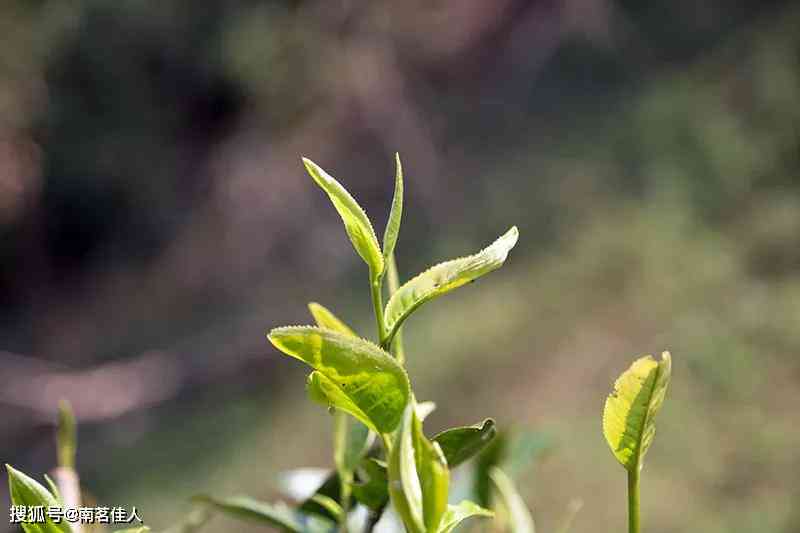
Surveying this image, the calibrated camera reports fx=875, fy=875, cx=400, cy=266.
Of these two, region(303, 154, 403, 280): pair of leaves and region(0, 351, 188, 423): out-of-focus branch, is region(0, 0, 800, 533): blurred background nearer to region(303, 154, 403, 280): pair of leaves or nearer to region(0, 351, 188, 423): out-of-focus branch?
region(0, 351, 188, 423): out-of-focus branch

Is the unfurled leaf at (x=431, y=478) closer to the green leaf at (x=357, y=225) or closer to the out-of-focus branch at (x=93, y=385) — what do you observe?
the green leaf at (x=357, y=225)

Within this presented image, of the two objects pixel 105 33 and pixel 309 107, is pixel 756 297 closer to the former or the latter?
pixel 309 107

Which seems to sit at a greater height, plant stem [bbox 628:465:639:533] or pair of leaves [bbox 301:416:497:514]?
pair of leaves [bbox 301:416:497:514]

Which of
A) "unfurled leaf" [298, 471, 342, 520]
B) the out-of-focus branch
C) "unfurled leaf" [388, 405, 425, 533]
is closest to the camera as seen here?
"unfurled leaf" [388, 405, 425, 533]

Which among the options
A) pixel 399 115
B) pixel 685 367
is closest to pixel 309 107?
pixel 399 115

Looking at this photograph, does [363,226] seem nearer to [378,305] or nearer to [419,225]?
[378,305]

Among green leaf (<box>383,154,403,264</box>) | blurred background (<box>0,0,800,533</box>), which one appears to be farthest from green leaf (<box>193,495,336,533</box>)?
blurred background (<box>0,0,800,533</box>)
